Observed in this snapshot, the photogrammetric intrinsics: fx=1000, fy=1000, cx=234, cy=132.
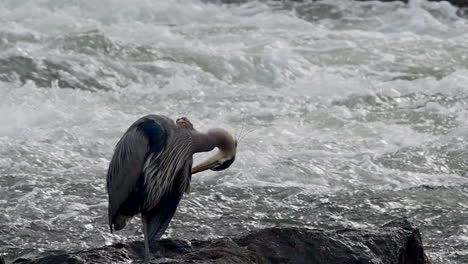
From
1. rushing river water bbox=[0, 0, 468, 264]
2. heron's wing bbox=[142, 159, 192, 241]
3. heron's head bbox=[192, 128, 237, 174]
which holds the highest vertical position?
heron's head bbox=[192, 128, 237, 174]

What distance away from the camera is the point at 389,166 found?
8.45 metres

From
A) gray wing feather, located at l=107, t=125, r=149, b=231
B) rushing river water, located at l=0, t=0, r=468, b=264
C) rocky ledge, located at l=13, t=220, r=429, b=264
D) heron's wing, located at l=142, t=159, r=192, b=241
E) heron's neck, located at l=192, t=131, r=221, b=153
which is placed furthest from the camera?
rushing river water, located at l=0, t=0, r=468, b=264

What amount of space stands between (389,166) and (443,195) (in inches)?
32.2

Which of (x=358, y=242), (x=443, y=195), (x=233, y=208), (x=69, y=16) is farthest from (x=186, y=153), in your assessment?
(x=69, y=16)

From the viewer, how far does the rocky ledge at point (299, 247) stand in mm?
5004

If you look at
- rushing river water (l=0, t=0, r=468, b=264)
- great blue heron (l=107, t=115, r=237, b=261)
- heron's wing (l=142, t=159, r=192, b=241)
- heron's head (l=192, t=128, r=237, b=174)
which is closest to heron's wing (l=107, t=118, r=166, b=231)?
great blue heron (l=107, t=115, r=237, b=261)

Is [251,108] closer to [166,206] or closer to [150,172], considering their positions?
[166,206]

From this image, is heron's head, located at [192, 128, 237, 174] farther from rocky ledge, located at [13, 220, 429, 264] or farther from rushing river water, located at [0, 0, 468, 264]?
rushing river water, located at [0, 0, 468, 264]

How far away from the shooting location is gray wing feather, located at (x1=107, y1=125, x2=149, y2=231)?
545cm

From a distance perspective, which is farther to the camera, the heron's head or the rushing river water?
the rushing river water

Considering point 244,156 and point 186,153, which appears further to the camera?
point 244,156

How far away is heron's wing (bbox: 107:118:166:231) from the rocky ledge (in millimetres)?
324

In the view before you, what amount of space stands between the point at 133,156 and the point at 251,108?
456cm

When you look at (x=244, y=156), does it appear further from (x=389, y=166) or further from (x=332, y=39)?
(x=332, y=39)
